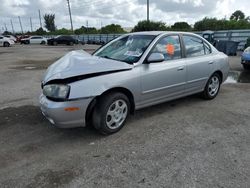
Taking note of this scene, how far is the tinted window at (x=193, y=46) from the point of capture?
495cm

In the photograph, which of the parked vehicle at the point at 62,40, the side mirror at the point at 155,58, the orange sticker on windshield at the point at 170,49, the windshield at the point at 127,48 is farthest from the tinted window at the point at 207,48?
the parked vehicle at the point at 62,40

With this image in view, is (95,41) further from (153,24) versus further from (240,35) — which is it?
(240,35)

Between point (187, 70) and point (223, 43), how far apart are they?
42.0ft

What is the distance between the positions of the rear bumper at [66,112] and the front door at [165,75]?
3.75 feet

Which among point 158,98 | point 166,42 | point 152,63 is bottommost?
point 158,98

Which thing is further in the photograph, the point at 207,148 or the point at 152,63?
the point at 152,63

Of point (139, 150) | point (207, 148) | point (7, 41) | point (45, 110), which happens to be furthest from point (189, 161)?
point (7, 41)

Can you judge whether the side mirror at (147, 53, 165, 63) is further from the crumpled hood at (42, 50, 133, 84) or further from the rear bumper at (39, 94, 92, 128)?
the rear bumper at (39, 94, 92, 128)

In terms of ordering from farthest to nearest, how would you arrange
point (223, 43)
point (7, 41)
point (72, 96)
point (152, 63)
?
point (7, 41) < point (223, 43) < point (152, 63) < point (72, 96)

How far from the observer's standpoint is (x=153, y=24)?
38.3 meters

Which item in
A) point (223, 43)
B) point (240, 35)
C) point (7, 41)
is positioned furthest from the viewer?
point (7, 41)

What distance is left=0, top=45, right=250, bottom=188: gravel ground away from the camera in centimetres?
278

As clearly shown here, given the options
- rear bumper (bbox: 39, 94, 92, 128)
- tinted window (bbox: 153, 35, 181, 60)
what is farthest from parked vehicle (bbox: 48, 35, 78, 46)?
rear bumper (bbox: 39, 94, 92, 128)

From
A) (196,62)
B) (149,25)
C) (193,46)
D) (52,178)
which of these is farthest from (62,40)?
(52,178)
